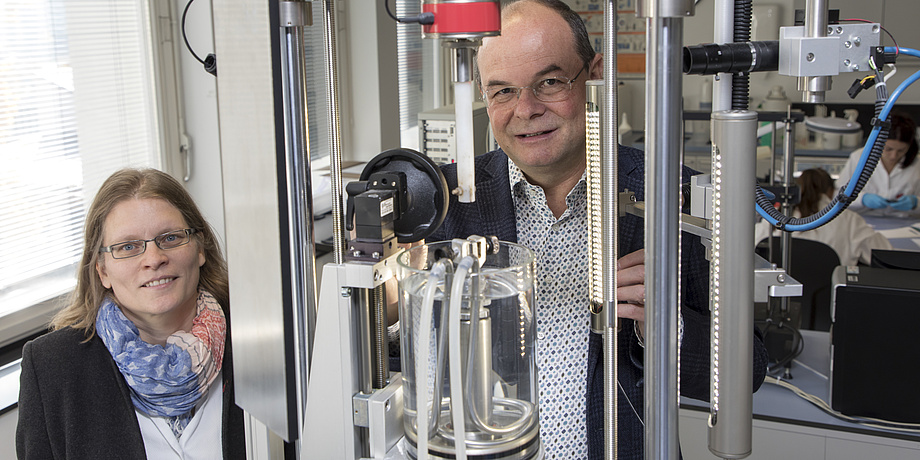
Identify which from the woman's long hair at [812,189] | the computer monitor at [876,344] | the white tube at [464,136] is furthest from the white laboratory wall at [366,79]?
the white tube at [464,136]

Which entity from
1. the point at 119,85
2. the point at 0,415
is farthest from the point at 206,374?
the point at 119,85

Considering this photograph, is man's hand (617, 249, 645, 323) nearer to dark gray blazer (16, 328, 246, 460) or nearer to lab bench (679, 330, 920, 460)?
dark gray blazer (16, 328, 246, 460)

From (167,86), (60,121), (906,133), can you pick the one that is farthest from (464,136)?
(906,133)

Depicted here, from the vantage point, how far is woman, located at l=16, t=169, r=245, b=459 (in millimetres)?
1533

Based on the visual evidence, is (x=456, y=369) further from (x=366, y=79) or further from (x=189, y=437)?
(x=366, y=79)

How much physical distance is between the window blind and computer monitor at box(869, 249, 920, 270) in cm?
250

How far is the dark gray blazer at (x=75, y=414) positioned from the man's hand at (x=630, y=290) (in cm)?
91

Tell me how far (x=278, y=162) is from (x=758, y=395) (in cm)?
212

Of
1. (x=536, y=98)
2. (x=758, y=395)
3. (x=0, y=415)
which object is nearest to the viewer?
(x=536, y=98)

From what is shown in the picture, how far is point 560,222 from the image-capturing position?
1.32 m

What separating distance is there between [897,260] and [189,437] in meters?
2.00

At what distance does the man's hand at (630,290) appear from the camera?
943mm

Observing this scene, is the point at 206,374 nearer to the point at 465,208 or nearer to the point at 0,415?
the point at 465,208

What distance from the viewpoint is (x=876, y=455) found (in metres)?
2.20
